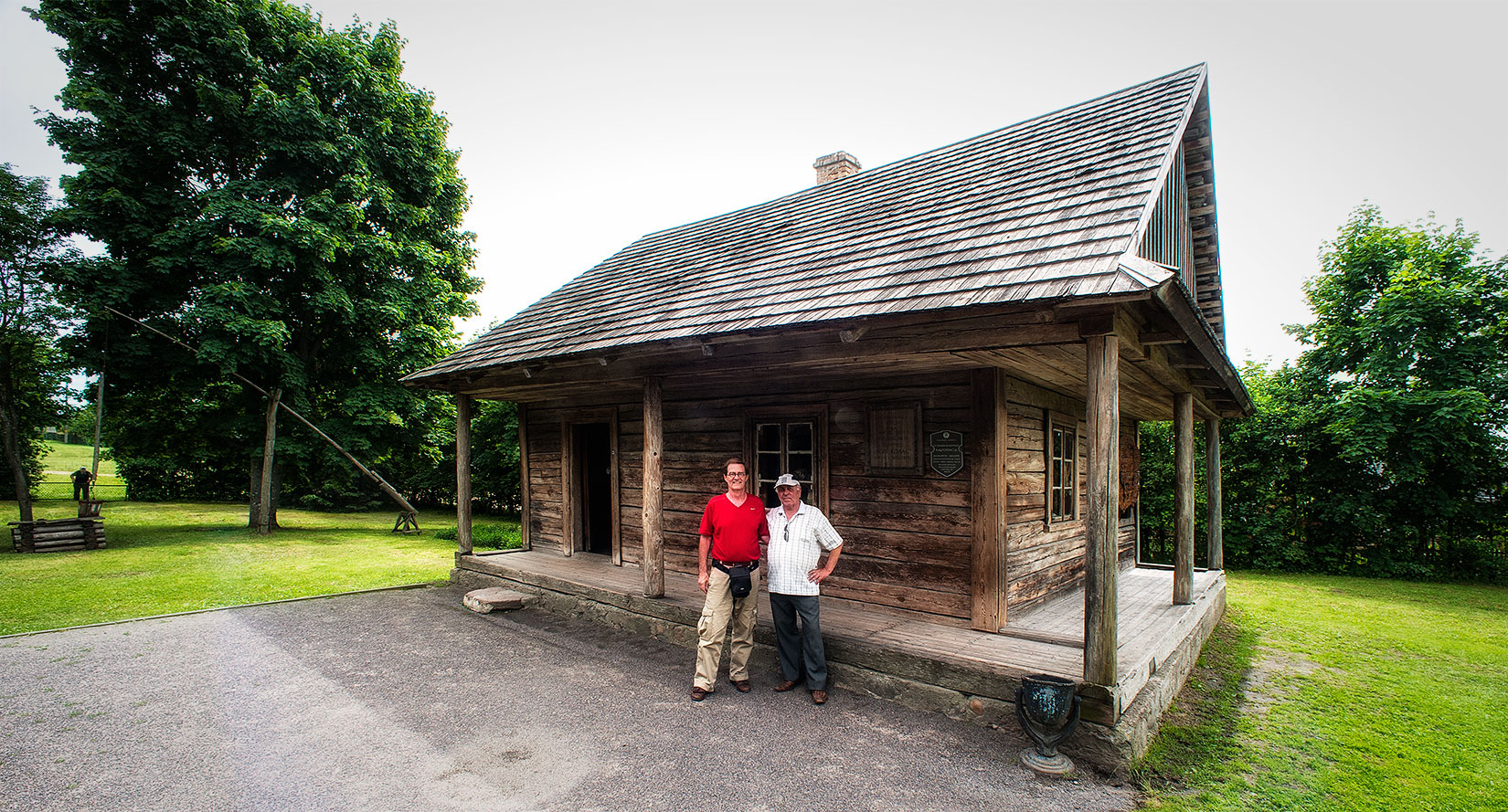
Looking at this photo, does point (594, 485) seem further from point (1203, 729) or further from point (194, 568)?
point (1203, 729)

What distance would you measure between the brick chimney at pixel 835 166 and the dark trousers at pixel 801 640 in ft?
23.4

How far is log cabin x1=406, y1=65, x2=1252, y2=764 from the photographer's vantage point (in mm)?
4082

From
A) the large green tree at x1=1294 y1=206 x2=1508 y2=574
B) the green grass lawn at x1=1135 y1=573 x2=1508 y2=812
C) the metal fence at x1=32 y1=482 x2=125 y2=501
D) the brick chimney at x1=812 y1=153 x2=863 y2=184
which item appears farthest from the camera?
the metal fence at x1=32 y1=482 x2=125 y2=501

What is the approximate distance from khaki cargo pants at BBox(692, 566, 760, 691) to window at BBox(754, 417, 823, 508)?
1806mm

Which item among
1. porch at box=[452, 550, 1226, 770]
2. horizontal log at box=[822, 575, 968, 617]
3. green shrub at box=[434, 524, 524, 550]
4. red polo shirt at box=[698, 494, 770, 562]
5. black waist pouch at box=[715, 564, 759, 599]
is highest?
red polo shirt at box=[698, 494, 770, 562]

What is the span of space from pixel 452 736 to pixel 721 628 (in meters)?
1.92

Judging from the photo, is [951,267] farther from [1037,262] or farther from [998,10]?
[998,10]

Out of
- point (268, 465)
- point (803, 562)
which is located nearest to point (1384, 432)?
point (803, 562)

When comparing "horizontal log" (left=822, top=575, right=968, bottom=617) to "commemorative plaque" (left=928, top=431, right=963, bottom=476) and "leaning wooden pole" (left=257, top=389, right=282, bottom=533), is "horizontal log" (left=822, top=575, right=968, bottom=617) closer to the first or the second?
"commemorative plaque" (left=928, top=431, right=963, bottom=476)

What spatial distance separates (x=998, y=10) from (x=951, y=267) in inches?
454

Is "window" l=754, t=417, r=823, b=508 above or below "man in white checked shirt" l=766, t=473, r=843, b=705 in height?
above

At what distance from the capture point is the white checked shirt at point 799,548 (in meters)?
4.69

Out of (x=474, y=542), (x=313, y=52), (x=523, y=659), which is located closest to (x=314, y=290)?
(x=313, y=52)

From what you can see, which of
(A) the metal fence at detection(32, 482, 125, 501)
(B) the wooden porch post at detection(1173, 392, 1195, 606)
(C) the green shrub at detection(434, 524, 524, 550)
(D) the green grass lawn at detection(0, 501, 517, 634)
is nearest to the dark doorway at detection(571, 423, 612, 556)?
(D) the green grass lawn at detection(0, 501, 517, 634)
